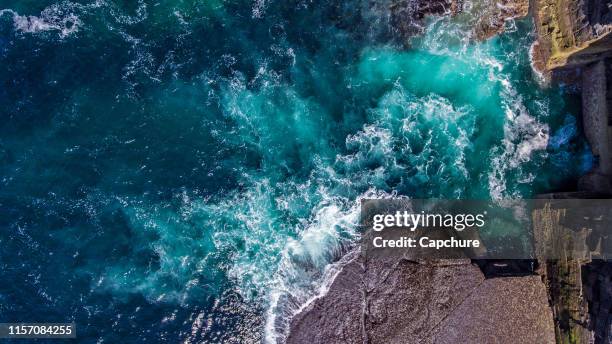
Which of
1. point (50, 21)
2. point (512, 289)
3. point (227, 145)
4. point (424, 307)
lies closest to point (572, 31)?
point (512, 289)

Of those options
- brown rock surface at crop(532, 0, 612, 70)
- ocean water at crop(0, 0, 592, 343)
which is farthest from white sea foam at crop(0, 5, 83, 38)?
brown rock surface at crop(532, 0, 612, 70)

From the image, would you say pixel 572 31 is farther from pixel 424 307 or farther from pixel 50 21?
pixel 50 21

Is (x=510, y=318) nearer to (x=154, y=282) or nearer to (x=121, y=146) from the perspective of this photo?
(x=154, y=282)

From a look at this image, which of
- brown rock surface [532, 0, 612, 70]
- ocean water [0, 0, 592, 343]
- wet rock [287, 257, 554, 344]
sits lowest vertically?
wet rock [287, 257, 554, 344]

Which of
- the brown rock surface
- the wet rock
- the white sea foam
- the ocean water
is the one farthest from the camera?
the white sea foam

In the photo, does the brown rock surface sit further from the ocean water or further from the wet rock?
the wet rock

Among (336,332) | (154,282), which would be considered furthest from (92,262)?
(336,332)
